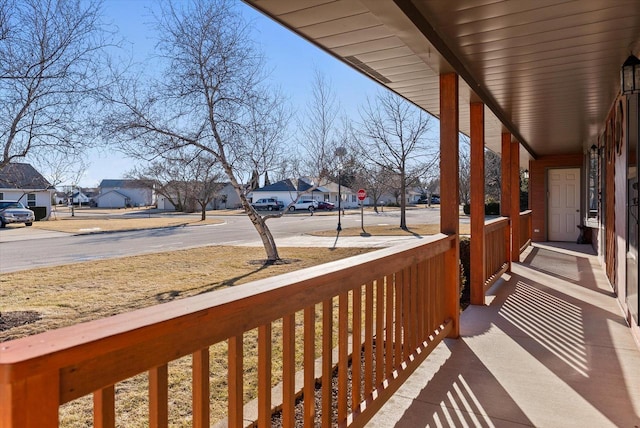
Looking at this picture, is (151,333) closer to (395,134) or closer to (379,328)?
(379,328)

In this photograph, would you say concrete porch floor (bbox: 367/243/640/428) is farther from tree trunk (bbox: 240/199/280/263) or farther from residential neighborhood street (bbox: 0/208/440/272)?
residential neighborhood street (bbox: 0/208/440/272)

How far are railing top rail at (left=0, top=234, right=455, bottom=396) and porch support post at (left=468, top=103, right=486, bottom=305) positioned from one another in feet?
10.5

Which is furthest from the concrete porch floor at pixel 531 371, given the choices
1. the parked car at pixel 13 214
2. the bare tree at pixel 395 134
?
the parked car at pixel 13 214

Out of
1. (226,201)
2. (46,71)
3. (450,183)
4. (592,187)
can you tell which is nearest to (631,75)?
(450,183)

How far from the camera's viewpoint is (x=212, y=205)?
44.5m

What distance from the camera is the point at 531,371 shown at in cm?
294

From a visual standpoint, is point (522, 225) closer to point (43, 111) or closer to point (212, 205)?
point (43, 111)

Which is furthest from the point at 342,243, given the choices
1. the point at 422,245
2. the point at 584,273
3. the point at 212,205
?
the point at 212,205

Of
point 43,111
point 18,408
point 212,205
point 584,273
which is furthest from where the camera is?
point 212,205

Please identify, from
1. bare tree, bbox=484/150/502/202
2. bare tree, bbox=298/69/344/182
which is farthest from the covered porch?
bare tree, bbox=484/150/502/202

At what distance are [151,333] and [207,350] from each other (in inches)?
9.2

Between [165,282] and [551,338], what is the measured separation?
18.8 ft

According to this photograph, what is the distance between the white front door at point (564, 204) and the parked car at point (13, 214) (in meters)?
21.9

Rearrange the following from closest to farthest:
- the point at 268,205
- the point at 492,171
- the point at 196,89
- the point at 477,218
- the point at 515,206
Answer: the point at 477,218 → the point at 515,206 → the point at 196,89 → the point at 492,171 → the point at 268,205
